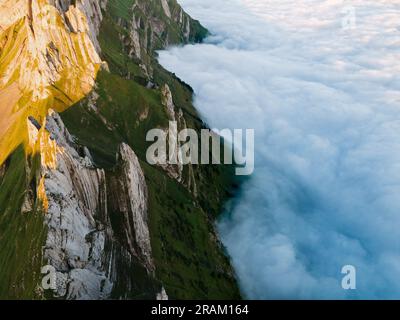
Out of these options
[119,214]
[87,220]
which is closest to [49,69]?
[119,214]

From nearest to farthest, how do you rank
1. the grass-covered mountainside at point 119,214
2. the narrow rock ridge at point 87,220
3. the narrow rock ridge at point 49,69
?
the narrow rock ridge at point 87,220 < the grass-covered mountainside at point 119,214 < the narrow rock ridge at point 49,69

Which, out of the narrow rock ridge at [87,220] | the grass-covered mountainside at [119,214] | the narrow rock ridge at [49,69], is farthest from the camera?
the narrow rock ridge at [49,69]

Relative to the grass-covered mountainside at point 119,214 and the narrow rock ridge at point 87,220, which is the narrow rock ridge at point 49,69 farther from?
the narrow rock ridge at point 87,220

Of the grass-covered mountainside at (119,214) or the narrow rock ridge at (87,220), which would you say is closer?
the narrow rock ridge at (87,220)

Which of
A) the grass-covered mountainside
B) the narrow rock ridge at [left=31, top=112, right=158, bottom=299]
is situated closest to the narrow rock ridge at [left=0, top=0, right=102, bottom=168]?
the grass-covered mountainside

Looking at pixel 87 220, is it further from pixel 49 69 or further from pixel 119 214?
pixel 49 69

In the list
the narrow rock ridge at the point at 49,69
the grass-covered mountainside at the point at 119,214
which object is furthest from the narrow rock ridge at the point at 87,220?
the narrow rock ridge at the point at 49,69

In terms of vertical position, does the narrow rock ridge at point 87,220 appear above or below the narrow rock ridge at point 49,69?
below

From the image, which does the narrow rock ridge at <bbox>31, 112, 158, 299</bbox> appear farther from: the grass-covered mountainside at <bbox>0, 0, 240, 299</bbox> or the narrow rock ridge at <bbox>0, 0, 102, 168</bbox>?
the narrow rock ridge at <bbox>0, 0, 102, 168</bbox>
